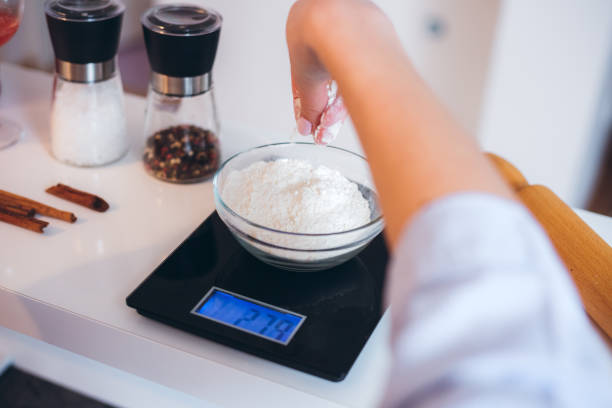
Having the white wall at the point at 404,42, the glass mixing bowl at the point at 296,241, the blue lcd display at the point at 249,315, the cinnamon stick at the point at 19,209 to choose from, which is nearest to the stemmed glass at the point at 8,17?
the cinnamon stick at the point at 19,209

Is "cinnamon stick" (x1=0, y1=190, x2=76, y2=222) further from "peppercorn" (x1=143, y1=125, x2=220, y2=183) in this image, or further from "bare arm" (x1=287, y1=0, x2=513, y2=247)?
"bare arm" (x1=287, y1=0, x2=513, y2=247)

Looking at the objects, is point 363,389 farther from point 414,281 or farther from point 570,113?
point 570,113

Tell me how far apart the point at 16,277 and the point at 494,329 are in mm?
629

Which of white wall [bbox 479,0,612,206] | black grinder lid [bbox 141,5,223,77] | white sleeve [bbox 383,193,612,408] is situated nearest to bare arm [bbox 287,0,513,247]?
white sleeve [bbox 383,193,612,408]

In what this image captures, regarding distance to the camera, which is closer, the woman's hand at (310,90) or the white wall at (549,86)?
the woman's hand at (310,90)

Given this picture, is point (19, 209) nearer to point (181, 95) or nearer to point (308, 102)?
point (181, 95)

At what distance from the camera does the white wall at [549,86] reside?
1.81 m

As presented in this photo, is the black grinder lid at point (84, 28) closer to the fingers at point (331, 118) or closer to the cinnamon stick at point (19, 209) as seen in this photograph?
the cinnamon stick at point (19, 209)

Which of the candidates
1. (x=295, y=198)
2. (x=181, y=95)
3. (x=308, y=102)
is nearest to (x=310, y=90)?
(x=308, y=102)

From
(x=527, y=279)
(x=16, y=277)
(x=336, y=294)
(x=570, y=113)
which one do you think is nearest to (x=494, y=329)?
(x=527, y=279)

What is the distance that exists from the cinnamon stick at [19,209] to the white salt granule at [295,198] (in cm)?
28

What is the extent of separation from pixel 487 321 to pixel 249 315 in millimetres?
419

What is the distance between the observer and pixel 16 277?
74 cm

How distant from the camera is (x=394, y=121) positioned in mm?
377
